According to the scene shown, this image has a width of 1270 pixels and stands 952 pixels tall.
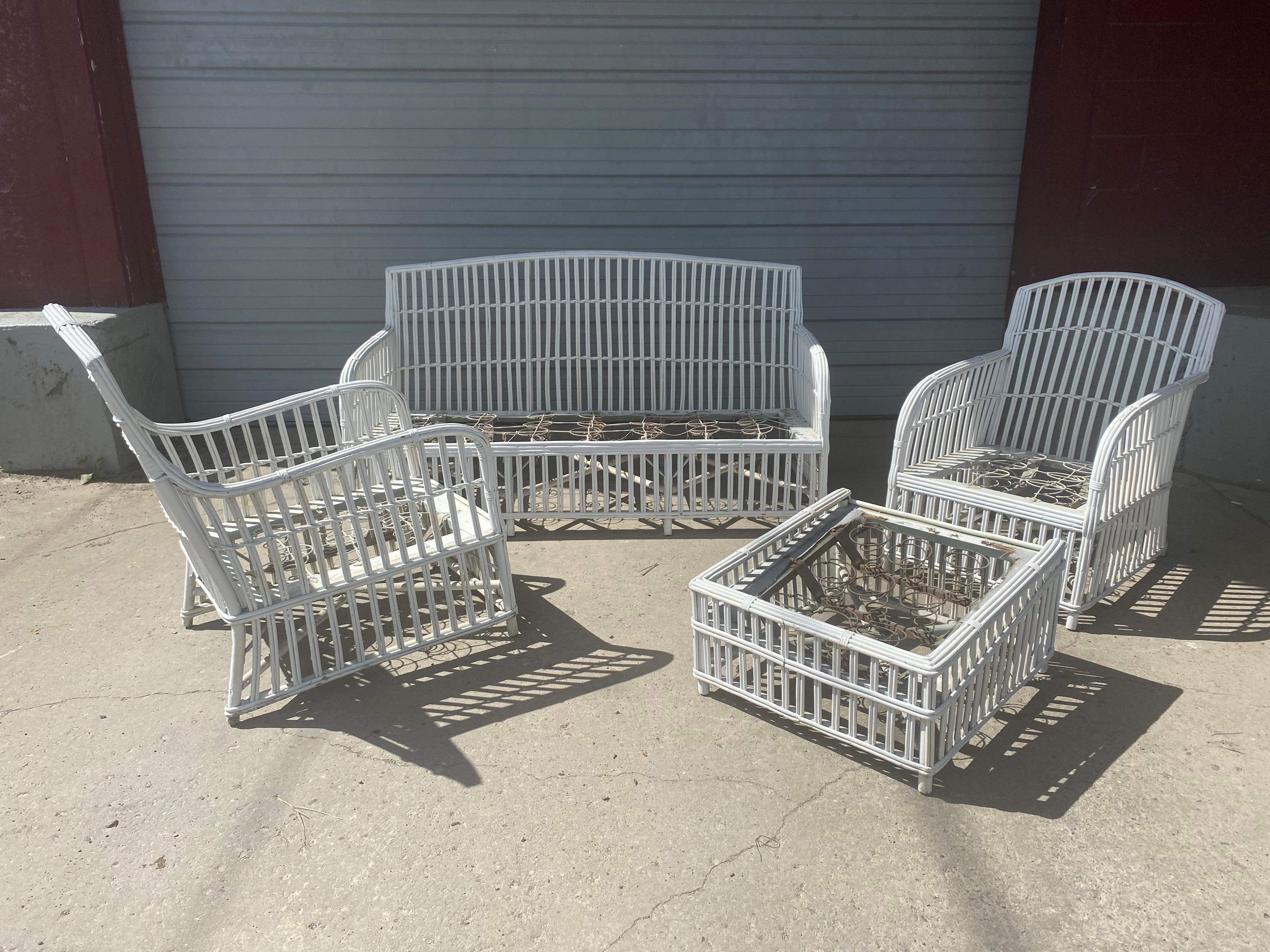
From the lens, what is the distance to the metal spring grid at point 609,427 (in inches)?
144

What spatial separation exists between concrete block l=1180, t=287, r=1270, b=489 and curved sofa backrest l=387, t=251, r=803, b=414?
193 cm

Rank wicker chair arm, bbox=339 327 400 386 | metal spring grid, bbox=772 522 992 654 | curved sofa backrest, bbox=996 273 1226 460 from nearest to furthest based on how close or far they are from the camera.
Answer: metal spring grid, bbox=772 522 992 654
curved sofa backrest, bbox=996 273 1226 460
wicker chair arm, bbox=339 327 400 386

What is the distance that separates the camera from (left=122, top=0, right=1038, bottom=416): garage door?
443 cm

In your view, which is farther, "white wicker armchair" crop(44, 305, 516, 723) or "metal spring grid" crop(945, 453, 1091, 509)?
"metal spring grid" crop(945, 453, 1091, 509)

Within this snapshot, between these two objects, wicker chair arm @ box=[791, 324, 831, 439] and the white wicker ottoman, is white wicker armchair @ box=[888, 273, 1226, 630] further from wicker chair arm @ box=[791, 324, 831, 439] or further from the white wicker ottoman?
wicker chair arm @ box=[791, 324, 831, 439]

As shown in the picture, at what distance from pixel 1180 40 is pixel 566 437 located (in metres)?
3.46

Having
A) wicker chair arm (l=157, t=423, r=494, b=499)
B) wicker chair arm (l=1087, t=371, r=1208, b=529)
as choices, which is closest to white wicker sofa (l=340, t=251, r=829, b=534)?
wicker chair arm (l=157, t=423, r=494, b=499)

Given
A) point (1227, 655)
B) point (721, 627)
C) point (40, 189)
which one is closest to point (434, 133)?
point (40, 189)

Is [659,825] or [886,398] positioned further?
[886,398]

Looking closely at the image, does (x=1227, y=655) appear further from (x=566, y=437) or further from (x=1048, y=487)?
(x=566, y=437)

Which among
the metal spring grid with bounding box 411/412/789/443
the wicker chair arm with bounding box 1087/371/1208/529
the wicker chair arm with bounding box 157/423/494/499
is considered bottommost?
the metal spring grid with bounding box 411/412/789/443

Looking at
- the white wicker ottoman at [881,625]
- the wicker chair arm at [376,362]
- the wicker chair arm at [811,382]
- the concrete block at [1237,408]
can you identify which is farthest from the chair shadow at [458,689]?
the concrete block at [1237,408]

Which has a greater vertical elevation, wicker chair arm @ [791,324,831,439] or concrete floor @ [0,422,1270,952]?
wicker chair arm @ [791,324,831,439]

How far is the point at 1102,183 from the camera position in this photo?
4.54m
